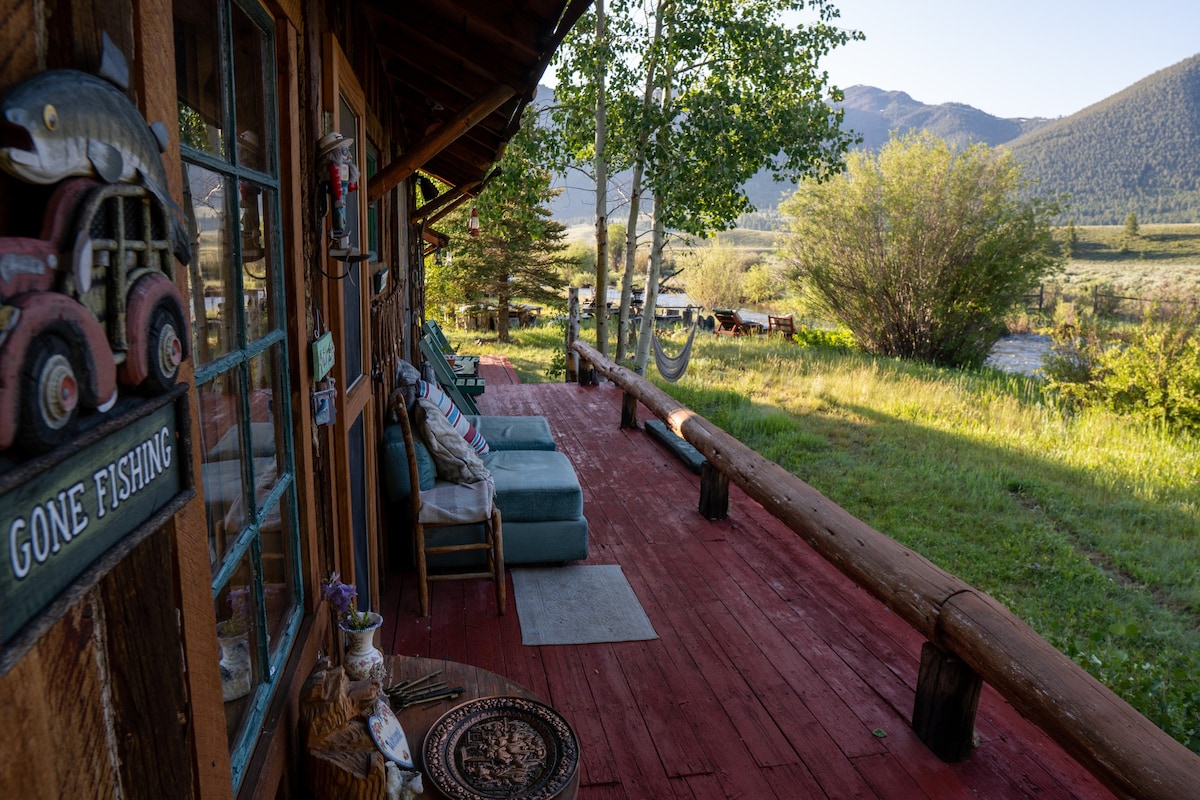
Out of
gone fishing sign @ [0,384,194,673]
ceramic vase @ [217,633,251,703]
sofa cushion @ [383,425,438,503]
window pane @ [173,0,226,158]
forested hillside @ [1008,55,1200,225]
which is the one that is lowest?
sofa cushion @ [383,425,438,503]

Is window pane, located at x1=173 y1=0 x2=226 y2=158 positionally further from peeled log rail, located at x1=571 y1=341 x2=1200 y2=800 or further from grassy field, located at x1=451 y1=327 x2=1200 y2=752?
grassy field, located at x1=451 y1=327 x2=1200 y2=752

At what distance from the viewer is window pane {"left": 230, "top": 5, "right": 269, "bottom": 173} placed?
135 centimetres

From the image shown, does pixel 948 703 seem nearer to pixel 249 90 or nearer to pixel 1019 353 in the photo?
pixel 249 90

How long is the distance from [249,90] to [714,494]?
3756 millimetres

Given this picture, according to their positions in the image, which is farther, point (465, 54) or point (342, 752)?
point (465, 54)

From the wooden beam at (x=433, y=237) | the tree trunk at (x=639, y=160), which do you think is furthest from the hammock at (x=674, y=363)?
the wooden beam at (x=433, y=237)

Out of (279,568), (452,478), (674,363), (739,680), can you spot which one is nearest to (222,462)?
(279,568)

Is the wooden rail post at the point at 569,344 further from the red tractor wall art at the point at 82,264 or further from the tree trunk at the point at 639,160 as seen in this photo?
the red tractor wall art at the point at 82,264

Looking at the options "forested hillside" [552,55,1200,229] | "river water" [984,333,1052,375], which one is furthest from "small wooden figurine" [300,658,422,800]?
"forested hillside" [552,55,1200,229]

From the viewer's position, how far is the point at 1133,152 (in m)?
113

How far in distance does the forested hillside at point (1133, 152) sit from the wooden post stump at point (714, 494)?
11115 cm

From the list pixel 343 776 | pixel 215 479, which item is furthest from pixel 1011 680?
pixel 215 479

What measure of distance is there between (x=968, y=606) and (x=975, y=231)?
13116 millimetres

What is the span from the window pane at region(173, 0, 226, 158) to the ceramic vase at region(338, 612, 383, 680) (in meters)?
1.11
